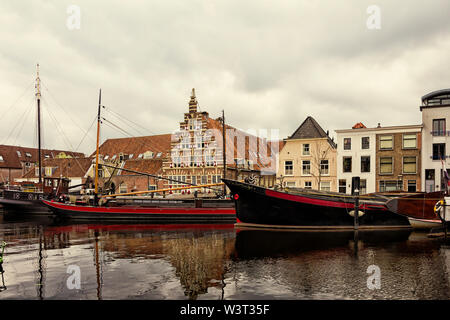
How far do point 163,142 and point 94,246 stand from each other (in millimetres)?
42567

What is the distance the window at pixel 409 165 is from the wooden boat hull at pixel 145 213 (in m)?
18.6

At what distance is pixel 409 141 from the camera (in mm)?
33719

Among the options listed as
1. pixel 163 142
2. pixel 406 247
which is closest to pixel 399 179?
pixel 406 247

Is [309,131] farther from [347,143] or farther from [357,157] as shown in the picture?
[357,157]

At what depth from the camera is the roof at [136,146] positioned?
58072 millimetres

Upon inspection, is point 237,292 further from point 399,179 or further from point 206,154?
point 206,154

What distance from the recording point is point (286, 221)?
72.6 feet

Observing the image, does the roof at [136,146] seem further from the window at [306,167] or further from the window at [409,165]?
the window at [409,165]

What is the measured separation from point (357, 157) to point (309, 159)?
534 cm

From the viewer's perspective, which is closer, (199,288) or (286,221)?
(199,288)

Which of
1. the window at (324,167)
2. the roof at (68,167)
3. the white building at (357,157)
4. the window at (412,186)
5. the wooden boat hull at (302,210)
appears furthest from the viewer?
the roof at (68,167)

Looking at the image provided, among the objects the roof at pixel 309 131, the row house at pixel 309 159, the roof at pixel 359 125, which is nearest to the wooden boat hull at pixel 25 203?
the row house at pixel 309 159

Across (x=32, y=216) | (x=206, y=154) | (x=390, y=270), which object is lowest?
(x=32, y=216)

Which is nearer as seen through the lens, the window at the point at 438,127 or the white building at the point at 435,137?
the white building at the point at 435,137
